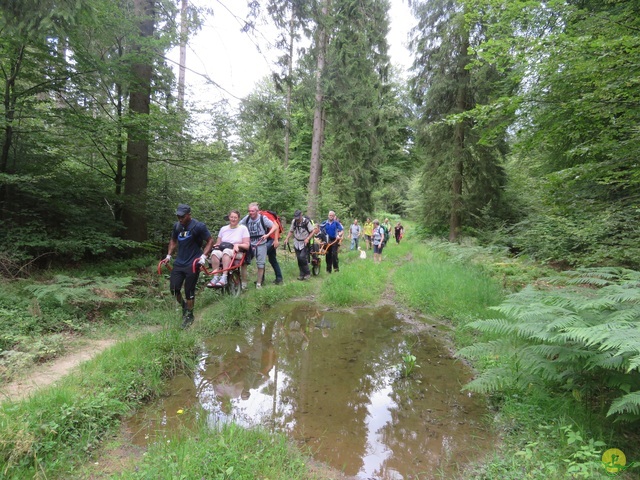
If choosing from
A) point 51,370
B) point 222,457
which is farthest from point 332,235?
point 222,457

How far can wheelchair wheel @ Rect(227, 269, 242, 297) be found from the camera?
6.71m

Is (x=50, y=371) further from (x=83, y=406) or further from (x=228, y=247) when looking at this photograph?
(x=228, y=247)

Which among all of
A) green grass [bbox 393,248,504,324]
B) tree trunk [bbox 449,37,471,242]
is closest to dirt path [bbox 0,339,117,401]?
green grass [bbox 393,248,504,324]

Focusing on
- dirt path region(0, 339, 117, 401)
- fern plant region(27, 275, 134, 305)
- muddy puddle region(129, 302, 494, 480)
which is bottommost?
muddy puddle region(129, 302, 494, 480)

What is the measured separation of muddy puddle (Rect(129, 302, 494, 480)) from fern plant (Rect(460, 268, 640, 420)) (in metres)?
0.58

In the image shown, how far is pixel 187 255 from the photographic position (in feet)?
17.5

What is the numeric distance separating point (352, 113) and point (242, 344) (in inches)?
475

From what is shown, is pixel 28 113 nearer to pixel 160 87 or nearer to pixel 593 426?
pixel 160 87

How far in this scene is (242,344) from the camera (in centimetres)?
486

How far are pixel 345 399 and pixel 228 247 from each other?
3.78 metres

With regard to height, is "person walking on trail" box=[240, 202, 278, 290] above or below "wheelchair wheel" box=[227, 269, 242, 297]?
above

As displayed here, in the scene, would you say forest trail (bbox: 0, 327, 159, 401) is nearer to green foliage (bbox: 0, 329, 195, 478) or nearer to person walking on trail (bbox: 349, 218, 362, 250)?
green foliage (bbox: 0, 329, 195, 478)

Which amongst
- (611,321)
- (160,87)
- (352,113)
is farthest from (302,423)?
(352,113)

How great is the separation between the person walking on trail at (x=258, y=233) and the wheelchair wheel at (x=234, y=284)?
57 centimetres
